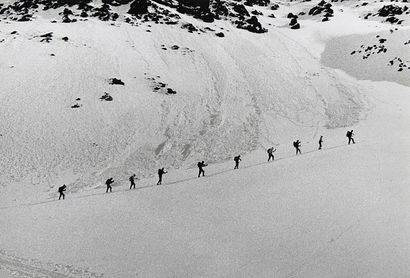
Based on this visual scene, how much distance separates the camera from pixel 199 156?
4212cm

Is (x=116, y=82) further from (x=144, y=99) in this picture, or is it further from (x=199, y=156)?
(x=199, y=156)

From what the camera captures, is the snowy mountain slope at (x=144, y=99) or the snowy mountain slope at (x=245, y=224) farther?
the snowy mountain slope at (x=144, y=99)

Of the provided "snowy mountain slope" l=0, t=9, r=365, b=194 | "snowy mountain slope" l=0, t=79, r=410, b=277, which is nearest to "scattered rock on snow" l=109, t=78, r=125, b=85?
"snowy mountain slope" l=0, t=9, r=365, b=194

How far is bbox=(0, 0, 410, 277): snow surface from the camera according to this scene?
868 inches

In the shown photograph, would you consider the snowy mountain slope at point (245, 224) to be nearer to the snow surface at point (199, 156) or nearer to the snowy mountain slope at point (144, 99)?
the snow surface at point (199, 156)

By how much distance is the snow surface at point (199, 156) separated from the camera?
2205cm

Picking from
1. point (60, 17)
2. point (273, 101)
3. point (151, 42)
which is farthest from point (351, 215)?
point (60, 17)

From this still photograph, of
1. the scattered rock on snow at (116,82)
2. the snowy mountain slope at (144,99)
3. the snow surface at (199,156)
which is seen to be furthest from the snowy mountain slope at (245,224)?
the scattered rock on snow at (116,82)

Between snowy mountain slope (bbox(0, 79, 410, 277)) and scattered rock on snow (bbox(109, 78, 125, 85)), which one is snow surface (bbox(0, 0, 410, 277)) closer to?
snowy mountain slope (bbox(0, 79, 410, 277))

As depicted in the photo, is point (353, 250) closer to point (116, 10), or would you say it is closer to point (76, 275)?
point (76, 275)

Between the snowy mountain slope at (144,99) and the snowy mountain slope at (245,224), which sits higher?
the snowy mountain slope at (245,224)

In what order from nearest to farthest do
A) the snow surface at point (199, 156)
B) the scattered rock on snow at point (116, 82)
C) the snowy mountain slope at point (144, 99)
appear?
the snow surface at point (199, 156)
the snowy mountain slope at point (144, 99)
the scattered rock on snow at point (116, 82)

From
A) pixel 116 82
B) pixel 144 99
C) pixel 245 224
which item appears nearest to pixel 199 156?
pixel 144 99

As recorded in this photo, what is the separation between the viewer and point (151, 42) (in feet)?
228
